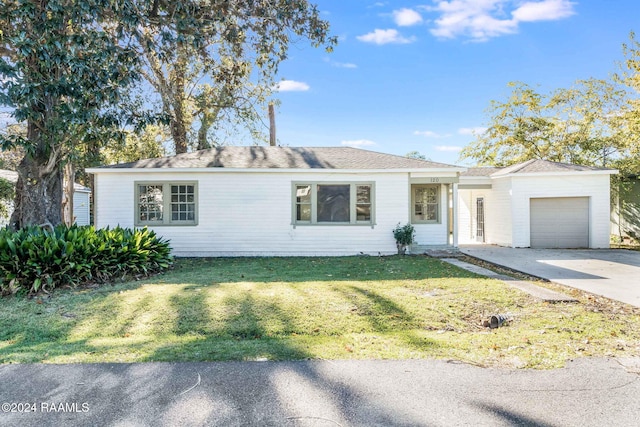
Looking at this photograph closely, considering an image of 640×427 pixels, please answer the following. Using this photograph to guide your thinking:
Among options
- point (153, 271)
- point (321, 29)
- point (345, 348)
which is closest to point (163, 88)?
point (321, 29)

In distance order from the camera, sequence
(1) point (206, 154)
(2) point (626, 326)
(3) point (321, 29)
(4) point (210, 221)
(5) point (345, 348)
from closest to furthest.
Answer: (5) point (345, 348), (2) point (626, 326), (3) point (321, 29), (4) point (210, 221), (1) point (206, 154)

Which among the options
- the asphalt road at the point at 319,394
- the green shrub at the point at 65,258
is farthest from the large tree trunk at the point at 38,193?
the asphalt road at the point at 319,394

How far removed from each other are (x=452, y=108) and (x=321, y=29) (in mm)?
13681

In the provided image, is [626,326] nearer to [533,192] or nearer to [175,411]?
[175,411]

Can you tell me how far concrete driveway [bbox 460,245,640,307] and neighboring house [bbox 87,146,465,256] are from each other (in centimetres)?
313

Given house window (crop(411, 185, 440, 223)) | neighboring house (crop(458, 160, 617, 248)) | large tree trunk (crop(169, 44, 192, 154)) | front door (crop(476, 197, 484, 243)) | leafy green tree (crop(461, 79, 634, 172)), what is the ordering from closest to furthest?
house window (crop(411, 185, 440, 223)) < neighboring house (crop(458, 160, 617, 248)) < front door (crop(476, 197, 484, 243)) < large tree trunk (crop(169, 44, 192, 154)) < leafy green tree (crop(461, 79, 634, 172))

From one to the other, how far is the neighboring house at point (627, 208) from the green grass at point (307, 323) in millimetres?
12940

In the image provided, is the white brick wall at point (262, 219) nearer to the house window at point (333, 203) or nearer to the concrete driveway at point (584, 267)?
the house window at point (333, 203)

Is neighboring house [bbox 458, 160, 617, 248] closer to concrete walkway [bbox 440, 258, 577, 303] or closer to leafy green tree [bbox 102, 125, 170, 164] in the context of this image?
concrete walkway [bbox 440, 258, 577, 303]

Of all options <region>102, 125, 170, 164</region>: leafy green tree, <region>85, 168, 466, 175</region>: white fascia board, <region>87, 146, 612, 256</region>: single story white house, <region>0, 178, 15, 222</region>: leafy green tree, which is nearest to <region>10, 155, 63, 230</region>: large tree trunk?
<region>85, 168, 466, 175</region>: white fascia board

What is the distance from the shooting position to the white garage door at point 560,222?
525 inches

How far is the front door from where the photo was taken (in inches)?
624

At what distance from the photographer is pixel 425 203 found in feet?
40.7

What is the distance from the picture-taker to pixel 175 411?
2.54 m
